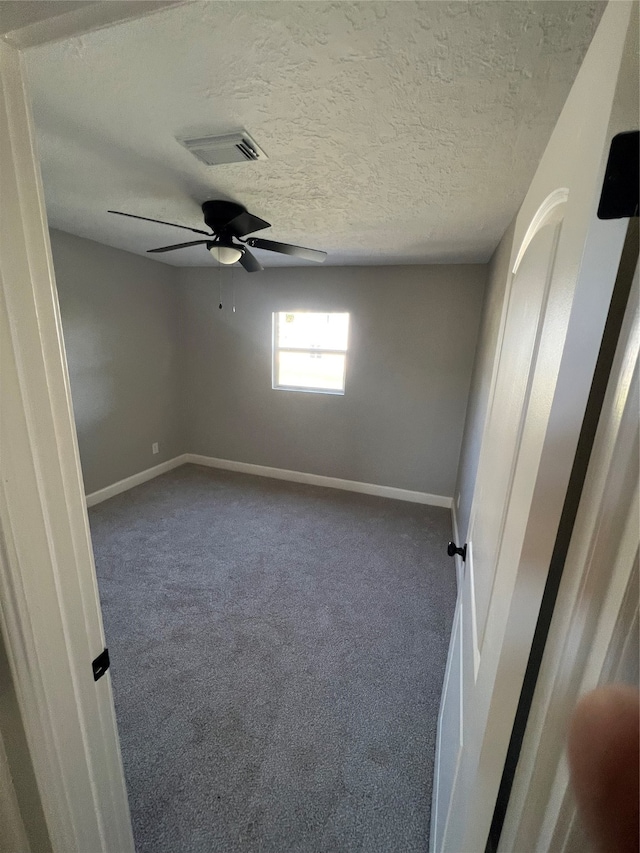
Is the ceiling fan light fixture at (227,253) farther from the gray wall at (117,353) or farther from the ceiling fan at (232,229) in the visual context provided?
the gray wall at (117,353)

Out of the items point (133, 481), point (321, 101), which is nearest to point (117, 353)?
point (133, 481)

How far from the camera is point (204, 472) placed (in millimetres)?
4027

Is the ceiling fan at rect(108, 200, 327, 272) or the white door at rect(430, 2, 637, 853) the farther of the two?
the ceiling fan at rect(108, 200, 327, 272)

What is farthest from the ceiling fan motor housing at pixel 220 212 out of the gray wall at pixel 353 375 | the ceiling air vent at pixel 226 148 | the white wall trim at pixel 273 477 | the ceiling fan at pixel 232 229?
the white wall trim at pixel 273 477

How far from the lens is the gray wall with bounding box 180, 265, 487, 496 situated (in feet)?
10.4

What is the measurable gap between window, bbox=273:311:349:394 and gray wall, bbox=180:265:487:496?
11 cm

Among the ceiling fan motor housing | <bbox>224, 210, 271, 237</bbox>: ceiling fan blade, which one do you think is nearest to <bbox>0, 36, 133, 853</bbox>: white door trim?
<bbox>224, 210, 271, 237</bbox>: ceiling fan blade

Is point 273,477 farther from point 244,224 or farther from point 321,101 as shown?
point 321,101

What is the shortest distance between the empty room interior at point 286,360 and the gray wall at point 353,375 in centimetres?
2

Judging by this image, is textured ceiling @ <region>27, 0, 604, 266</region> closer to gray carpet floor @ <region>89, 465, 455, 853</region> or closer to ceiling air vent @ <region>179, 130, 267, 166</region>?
ceiling air vent @ <region>179, 130, 267, 166</region>

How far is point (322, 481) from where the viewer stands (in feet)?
12.5

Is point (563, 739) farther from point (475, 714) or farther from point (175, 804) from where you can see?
point (175, 804)

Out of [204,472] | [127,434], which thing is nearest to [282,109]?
[127,434]

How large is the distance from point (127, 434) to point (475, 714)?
3693 millimetres
